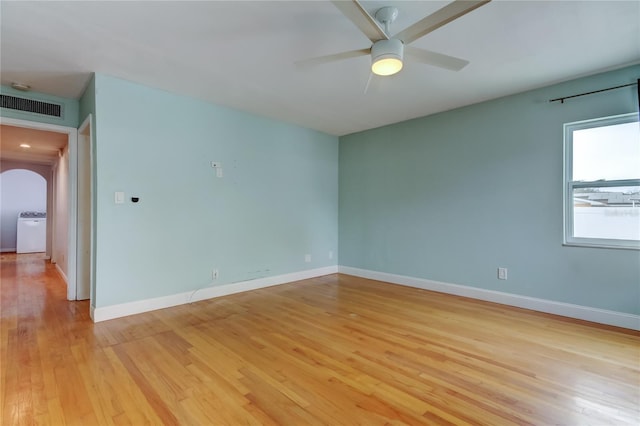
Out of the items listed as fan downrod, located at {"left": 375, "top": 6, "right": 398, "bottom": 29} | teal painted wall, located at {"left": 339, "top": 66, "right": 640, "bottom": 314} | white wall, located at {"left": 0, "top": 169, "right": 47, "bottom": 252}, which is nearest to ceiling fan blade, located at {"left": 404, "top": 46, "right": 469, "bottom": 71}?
fan downrod, located at {"left": 375, "top": 6, "right": 398, "bottom": 29}

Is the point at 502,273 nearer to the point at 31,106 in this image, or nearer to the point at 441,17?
the point at 441,17

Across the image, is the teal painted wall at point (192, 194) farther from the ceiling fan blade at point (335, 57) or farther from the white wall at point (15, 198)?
the white wall at point (15, 198)

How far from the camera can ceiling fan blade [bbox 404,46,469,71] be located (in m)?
2.05

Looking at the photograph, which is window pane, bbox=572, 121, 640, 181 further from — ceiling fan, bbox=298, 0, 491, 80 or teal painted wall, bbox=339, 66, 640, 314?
ceiling fan, bbox=298, 0, 491, 80

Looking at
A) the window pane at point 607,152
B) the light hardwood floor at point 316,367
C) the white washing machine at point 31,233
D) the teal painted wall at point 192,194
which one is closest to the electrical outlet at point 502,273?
the light hardwood floor at point 316,367

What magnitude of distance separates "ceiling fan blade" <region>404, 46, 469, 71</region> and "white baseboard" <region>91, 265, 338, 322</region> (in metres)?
Answer: 3.41

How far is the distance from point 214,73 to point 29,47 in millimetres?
1466

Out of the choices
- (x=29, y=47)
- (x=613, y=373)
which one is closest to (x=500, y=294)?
(x=613, y=373)

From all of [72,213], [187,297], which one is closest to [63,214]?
[72,213]

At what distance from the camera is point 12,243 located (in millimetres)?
8234

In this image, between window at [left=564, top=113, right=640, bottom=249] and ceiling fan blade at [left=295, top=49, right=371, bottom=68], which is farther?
window at [left=564, top=113, right=640, bottom=249]

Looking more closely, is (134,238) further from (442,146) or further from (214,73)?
(442,146)

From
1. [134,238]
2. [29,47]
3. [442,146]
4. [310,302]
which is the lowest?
[310,302]

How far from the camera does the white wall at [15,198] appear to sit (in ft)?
26.7
